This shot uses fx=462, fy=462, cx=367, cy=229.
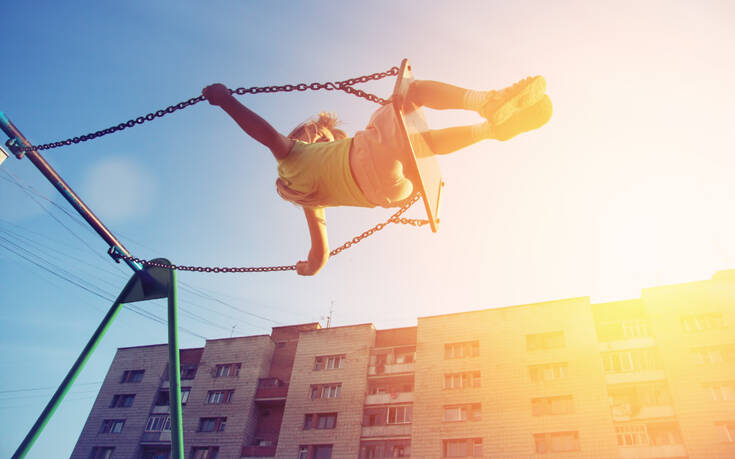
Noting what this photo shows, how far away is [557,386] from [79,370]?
24.9m

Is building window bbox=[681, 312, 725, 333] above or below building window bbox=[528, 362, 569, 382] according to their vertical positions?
above

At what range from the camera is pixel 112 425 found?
36.2m

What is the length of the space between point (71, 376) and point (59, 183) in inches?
122

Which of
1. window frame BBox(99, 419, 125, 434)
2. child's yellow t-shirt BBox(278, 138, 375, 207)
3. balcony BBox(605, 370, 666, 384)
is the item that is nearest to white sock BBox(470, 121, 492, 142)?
child's yellow t-shirt BBox(278, 138, 375, 207)

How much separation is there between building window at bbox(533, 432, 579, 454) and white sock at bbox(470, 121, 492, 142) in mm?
25846

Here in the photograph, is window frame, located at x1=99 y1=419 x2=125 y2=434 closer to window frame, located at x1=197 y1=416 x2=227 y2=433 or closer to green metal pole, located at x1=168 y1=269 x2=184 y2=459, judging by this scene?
window frame, located at x1=197 y1=416 x2=227 y2=433

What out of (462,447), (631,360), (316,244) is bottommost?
(316,244)

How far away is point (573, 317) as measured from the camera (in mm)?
27984

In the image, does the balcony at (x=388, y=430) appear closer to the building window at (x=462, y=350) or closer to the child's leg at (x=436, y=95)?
the building window at (x=462, y=350)

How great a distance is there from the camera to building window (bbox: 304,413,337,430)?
30438 mm

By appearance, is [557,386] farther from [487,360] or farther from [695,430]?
[695,430]

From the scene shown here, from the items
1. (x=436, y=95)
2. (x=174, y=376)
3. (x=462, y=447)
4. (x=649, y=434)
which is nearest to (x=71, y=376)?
(x=174, y=376)

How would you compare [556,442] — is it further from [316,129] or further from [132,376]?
[132,376]

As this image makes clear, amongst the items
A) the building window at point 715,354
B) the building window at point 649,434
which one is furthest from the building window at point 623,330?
the building window at point 649,434
